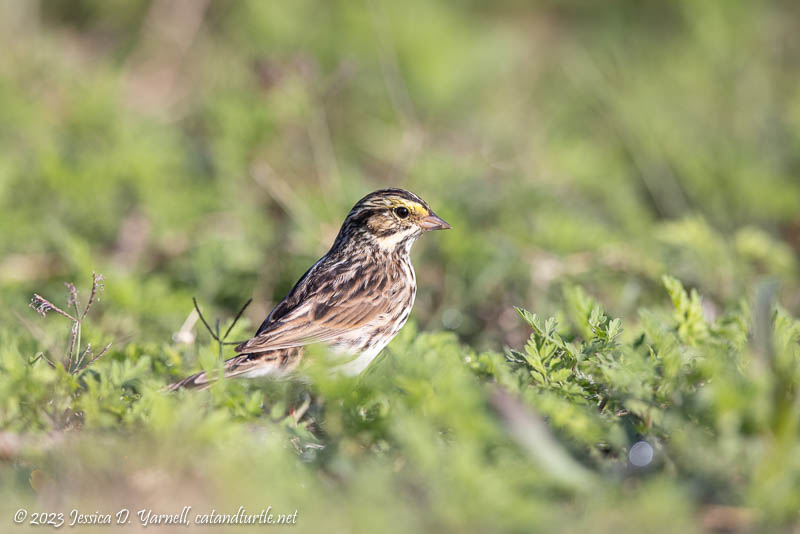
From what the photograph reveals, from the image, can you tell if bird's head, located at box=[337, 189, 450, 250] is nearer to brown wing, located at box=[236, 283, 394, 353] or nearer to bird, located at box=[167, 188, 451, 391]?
bird, located at box=[167, 188, 451, 391]

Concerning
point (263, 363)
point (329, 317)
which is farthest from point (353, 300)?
point (263, 363)

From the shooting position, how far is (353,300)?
4.62 meters

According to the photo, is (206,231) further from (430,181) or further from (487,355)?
(487,355)

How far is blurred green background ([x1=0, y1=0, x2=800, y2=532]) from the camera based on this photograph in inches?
228

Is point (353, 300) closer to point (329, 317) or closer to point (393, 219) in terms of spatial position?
point (329, 317)

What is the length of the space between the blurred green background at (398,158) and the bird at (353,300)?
0.24 m

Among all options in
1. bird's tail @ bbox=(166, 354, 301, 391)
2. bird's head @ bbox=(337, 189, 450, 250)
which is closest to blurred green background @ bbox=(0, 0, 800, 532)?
bird's tail @ bbox=(166, 354, 301, 391)

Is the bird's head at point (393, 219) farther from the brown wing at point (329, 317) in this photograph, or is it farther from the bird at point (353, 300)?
the brown wing at point (329, 317)

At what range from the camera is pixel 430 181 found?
6695mm

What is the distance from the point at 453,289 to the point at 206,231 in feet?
6.69

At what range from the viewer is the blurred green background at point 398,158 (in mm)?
5801

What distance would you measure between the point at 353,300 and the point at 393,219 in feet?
2.07

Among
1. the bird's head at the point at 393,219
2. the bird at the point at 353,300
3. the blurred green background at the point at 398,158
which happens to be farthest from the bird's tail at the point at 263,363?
the bird's head at the point at 393,219

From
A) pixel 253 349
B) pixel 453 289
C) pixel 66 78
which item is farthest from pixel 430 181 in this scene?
pixel 66 78
